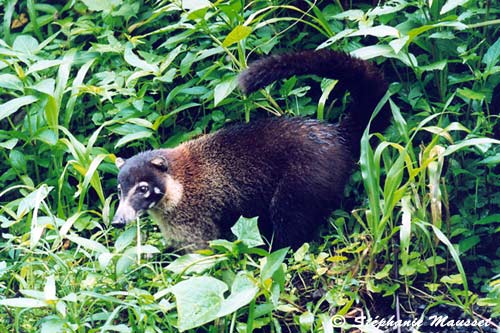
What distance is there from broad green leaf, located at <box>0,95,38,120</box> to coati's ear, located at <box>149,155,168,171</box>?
2.99 ft

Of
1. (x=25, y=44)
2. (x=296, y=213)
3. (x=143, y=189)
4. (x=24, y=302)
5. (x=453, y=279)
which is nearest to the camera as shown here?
(x=24, y=302)

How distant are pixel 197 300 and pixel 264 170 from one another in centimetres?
141

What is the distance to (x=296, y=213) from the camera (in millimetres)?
5078

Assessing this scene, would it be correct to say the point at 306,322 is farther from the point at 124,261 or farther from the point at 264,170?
the point at 264,170

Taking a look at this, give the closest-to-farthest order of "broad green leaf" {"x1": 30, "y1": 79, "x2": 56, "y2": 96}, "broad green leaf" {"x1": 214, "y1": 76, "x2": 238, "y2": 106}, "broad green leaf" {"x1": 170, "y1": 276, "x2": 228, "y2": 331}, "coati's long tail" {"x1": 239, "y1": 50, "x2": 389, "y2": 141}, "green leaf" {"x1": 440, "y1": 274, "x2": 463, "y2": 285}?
"broad green leaf" {"x1": 170, "y1": 276, "x2": 228, "y2": 331} < "green leaf" {"x1": 440, "y1": 274, "x2": 463, "y2": 285} < "coati's long tail" {"x1": 239, "y1": 50, "x2": 389, "y2": 141} < "broad green leaf" {"x1": 214, "y1": 76, "x2": 238, "y2": 106} < "broad green leaf" {"x1": 30, "y1": 79, "x2": 56, "y2": 96}

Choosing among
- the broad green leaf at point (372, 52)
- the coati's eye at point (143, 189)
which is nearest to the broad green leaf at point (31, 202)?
the coati's eye at point (143, 189)

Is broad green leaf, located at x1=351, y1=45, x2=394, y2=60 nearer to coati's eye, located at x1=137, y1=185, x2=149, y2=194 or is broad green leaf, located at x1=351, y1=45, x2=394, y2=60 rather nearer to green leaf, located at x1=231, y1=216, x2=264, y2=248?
green leaf, located at x1=231, y1=216, x2=264, y2=248

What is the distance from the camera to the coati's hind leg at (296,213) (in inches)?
199

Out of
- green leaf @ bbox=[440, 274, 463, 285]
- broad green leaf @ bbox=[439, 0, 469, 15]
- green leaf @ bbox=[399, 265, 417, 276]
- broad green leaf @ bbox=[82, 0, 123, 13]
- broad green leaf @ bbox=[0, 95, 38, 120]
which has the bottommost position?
green leaf @ bbox=[440, 274, 463, 285]

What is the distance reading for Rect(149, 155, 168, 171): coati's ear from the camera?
5.26m

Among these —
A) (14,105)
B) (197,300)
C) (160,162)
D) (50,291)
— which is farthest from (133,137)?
(197,300)

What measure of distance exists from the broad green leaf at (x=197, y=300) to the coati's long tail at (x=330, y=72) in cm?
136

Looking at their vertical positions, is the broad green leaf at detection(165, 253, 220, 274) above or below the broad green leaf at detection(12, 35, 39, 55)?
below

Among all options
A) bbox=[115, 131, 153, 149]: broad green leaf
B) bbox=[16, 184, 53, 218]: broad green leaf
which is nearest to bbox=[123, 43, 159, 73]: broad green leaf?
bbox=[115, 131, 153, 149]: broad green leaf
